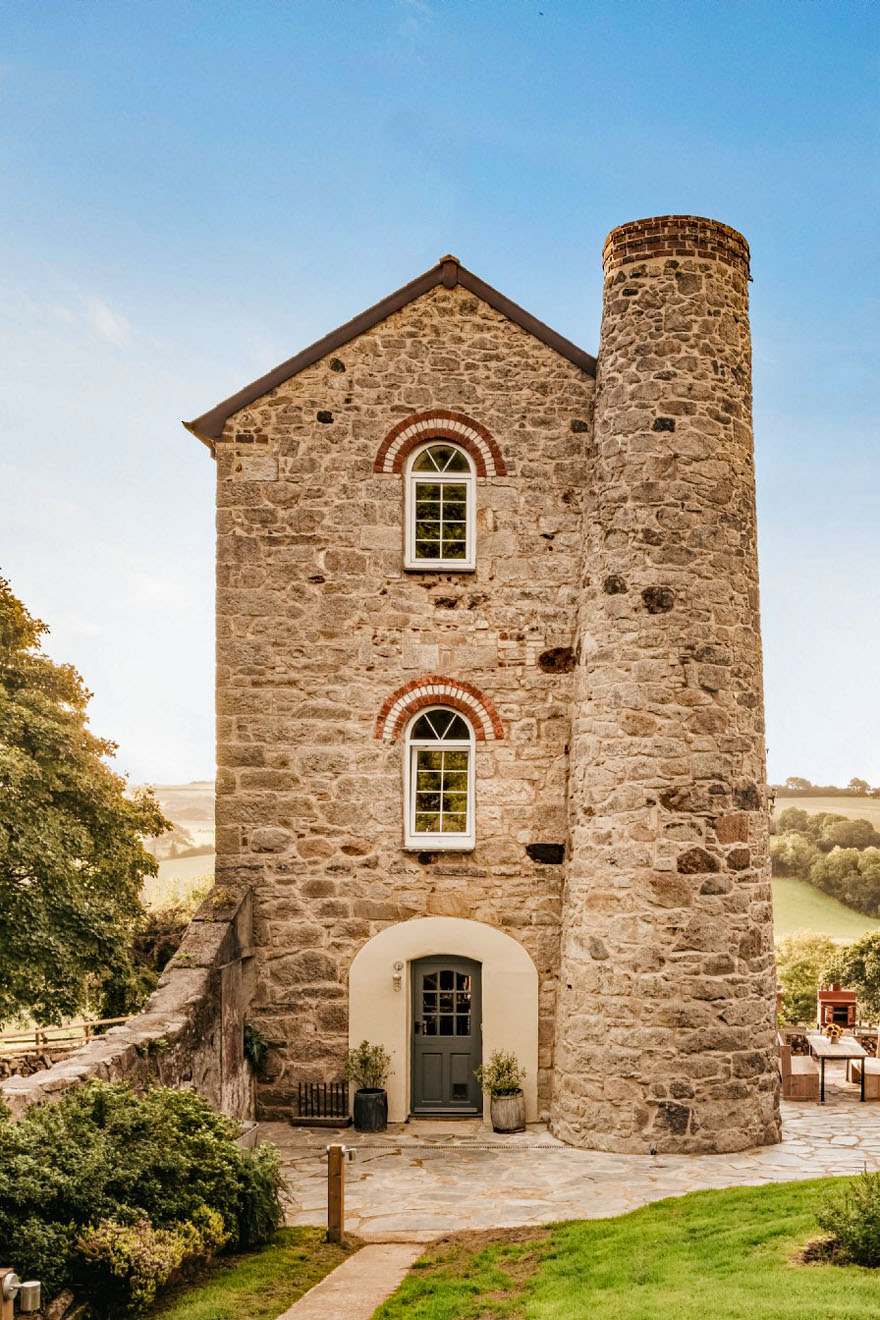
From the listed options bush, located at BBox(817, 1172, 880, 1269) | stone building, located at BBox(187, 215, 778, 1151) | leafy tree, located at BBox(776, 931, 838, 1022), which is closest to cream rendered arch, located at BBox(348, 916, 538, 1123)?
stone building, located at BBox(187, 215, 778, 1151)

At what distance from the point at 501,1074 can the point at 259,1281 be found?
5.34 m

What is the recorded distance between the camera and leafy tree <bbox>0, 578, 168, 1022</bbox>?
50.9 ft

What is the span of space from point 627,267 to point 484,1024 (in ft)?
28.3

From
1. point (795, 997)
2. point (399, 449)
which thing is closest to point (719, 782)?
point (399, 449)

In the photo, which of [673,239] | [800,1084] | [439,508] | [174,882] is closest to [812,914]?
[174,882]

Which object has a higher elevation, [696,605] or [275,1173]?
[696,605]

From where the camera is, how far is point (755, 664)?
12.7 metres

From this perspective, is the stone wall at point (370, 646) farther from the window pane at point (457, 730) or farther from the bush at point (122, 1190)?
the bush at point (122, 1190)

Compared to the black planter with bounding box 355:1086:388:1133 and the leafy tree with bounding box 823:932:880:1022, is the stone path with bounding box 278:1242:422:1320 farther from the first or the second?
the leafy tree with bounding box 823:932:880:1022

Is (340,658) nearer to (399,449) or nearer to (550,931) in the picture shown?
(399,449)

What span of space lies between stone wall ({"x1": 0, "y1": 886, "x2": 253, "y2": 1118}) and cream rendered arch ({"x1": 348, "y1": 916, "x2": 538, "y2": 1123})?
1357mm

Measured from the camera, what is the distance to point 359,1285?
300 inches

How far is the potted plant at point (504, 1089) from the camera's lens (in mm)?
12312

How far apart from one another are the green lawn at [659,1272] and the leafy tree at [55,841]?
29.2 feet
